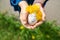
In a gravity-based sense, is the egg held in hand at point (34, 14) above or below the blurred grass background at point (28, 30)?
above

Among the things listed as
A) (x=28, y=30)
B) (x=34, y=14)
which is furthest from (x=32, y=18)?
(x=28, y=30)

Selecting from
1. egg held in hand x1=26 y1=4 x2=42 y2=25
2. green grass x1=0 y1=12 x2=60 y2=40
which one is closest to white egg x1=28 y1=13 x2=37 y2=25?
egg held in hand x1=26 y1=4 x2=42 y2=25

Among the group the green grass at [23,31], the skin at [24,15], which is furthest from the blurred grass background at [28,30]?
the skin at [24,15]


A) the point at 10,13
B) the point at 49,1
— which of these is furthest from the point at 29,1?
the point at 10,13

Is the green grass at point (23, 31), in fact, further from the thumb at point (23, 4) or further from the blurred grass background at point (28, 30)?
the thumb at point (23, 4)

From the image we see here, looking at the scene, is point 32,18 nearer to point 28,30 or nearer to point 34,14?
point 34,14

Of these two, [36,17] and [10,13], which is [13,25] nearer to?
[10,13]
